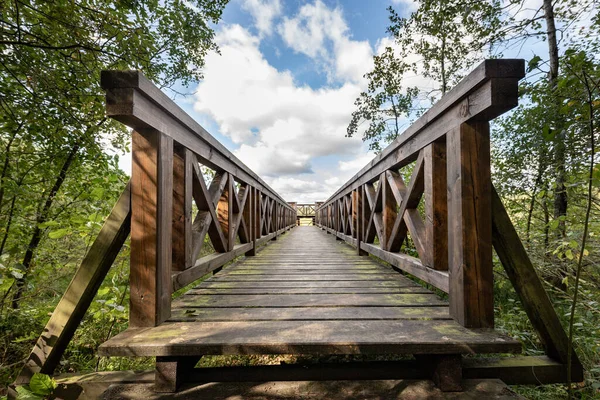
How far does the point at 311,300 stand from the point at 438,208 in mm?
1091

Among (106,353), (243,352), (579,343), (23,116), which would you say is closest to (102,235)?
(106,353)

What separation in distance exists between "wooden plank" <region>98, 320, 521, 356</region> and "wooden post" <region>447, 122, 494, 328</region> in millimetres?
116

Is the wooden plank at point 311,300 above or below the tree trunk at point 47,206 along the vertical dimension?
below

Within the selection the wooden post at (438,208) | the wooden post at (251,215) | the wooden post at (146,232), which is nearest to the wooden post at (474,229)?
the wooden post at (438,208)

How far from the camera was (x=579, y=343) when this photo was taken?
7.45ft

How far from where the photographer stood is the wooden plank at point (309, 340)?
108 centimetres

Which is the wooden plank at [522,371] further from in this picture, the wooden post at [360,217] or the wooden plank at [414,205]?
the wooden post at [360,217]

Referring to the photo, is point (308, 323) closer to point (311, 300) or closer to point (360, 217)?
point (311, 300)

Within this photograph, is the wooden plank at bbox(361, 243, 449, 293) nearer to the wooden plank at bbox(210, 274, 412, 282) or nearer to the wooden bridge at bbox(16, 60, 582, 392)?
the wooden bridge at bbox(16, 60, 582, 392)

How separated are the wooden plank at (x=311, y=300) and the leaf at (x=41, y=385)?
0.64 m

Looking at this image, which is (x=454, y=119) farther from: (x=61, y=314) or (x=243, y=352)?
(x=61, y=314)

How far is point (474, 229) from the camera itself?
1.26 metres

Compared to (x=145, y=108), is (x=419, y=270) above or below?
below

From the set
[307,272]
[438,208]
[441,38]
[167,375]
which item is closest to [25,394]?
[167,375]
